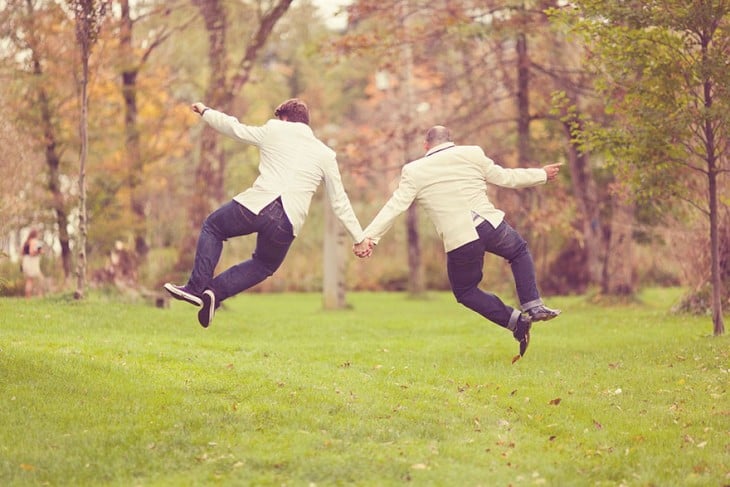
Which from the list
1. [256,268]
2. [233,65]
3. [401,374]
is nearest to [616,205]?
[233,65]

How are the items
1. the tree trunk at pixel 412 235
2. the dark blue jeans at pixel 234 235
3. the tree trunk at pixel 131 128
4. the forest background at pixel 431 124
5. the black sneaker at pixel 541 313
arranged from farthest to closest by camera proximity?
the tree trunk at pixel 412 235
the tree trunk at pixel 131 128
the forest background at pixel 431 124
the black sneaker at pixel 541 313
the dark blue jeans at pixel 234 235

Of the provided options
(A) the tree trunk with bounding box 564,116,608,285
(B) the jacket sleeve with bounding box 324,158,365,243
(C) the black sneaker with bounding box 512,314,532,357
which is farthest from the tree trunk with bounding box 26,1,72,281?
(C) the black sneaker with bounding box 512,314,532,357

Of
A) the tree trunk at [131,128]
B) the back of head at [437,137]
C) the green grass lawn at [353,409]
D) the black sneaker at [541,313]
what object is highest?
the tree trunk at [131,128]

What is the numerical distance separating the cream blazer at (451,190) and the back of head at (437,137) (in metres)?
0.12

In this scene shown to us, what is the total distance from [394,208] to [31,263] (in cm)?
1471

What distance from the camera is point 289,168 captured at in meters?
9.98

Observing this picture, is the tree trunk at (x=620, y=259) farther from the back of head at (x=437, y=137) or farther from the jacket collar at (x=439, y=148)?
the jacket collar at (x=439, y=148)

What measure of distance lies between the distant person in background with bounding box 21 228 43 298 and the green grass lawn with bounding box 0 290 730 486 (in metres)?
7.23

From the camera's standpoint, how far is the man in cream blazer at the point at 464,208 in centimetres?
1027

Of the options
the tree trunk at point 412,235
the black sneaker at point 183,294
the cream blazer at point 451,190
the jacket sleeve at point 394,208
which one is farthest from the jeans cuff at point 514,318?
the tree trunk at point 412,235

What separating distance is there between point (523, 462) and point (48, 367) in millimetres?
5172

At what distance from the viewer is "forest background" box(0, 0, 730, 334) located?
1430 cm

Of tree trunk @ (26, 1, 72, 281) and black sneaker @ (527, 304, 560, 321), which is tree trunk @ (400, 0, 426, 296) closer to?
tree trunk @ (26, 1, 72, 281)

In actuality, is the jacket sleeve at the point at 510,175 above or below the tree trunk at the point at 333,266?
above
